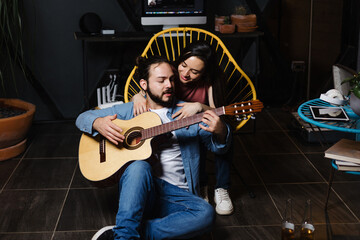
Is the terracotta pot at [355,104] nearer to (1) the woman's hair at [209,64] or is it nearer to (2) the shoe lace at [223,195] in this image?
(1) the woman's hair at [209,64]

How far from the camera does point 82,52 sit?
3863 mm

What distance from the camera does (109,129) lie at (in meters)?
2.12

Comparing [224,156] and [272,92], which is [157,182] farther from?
[272,92]

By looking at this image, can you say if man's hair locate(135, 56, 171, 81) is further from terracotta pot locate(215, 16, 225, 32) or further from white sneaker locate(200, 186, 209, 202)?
terracotta pot locate(215, 16, 225, 32)

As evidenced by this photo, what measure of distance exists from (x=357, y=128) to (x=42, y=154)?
7.29 ft

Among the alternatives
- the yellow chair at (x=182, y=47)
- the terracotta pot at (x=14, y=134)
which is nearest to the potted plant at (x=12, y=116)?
the terracotta pot at (x=14, y=134)

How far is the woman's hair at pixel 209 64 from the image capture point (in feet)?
7.42

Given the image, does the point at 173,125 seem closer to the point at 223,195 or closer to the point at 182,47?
the point at 223,195

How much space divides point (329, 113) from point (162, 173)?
899 millimetres

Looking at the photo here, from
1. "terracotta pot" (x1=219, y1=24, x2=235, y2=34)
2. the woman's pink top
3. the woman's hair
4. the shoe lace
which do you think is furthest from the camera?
"terracotta pot" (x1=219, y1=24, x2=235, y2=34)

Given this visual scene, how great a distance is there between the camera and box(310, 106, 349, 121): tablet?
2174 mm

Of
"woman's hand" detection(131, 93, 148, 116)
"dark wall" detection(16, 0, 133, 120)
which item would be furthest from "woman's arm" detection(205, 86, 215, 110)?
"dark wall" detection(16, 0, 133, 120)

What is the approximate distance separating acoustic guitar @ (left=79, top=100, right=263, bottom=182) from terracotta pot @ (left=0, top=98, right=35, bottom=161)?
108 centimetres

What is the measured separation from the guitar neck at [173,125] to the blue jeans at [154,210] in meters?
0.15
